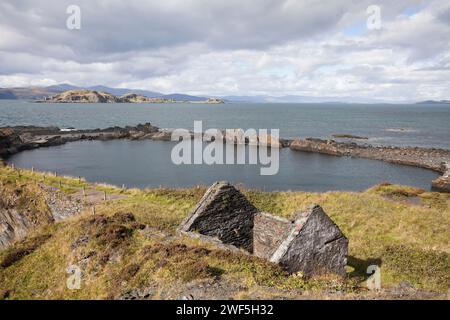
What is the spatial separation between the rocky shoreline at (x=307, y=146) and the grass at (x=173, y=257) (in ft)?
142

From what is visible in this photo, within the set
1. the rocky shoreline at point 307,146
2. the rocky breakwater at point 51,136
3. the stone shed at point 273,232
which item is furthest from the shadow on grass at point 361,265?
the rocky breakwater at point 51,136

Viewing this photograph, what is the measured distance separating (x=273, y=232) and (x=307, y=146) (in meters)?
85.6

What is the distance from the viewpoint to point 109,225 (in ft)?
64.7

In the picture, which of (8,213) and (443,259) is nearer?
(443,259)

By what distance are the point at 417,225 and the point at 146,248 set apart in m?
23.4

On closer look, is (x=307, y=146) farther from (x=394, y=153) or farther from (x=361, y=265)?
(x=361, y=265)

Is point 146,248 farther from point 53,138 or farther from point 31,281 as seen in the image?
point 53,138

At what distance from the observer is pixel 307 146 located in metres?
102

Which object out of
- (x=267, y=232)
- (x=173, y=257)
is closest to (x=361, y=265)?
(x=267, y=232)

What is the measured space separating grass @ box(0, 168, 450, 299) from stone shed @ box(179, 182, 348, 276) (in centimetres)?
101

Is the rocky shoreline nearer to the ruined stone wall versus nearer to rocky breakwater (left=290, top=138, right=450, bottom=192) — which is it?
rocky breakwater (left=290, top=138, right=450, bottom=192)

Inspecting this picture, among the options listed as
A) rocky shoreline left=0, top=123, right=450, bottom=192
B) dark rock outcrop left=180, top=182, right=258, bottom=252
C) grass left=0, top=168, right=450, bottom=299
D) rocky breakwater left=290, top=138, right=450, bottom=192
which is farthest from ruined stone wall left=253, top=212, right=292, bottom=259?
rocky breakwater left=290, top=138, right=450, bottom=192

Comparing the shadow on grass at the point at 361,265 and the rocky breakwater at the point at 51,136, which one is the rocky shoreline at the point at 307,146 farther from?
the shadow on grass at the point at 361,265
